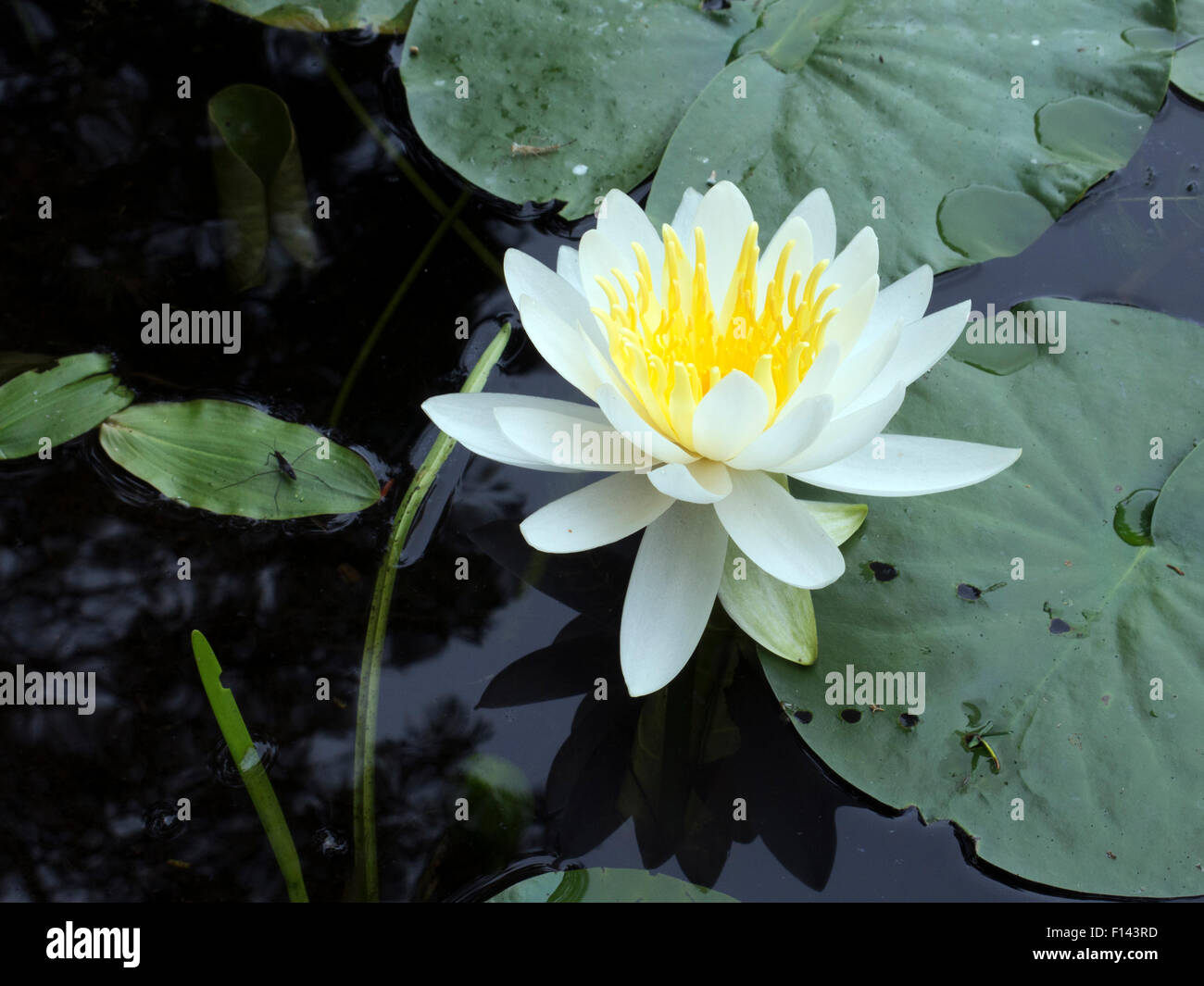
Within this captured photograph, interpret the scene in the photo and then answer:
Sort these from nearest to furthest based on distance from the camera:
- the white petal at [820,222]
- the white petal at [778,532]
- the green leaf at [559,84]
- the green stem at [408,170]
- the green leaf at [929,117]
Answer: the white petal at [778,532]
the white petal at [820,222]
the green leaf at [929,117]
the green leaf at [559,84]
the green stem at [408,170]

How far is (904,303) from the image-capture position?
193 cm

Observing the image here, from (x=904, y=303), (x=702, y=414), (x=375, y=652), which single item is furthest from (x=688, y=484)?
(x=375, y=652)

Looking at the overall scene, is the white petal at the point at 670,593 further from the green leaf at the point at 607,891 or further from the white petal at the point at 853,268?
the white petal at the point at 853,268

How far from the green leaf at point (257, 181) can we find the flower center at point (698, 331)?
50.2 inches

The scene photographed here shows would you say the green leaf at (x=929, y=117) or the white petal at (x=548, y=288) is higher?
the green leaf at (x=929, y=117)

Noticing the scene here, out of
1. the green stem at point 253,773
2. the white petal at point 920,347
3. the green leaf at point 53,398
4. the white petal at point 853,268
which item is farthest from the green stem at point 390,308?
the white petal at point 920,347

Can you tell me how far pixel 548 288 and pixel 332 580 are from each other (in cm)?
87

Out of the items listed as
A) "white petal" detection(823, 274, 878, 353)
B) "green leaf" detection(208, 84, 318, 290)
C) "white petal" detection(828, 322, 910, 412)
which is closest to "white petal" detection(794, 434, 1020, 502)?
"white petal" detection(828, 322, 910, 412)

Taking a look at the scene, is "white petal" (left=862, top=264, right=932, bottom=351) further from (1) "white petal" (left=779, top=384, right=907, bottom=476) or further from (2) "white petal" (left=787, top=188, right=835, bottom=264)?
(1) "white petal" (left=779, top=384, right=907, bottom=476)

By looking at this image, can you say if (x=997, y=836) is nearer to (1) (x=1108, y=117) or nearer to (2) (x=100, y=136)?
(1) (x=1108, y=117)

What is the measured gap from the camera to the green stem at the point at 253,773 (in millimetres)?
1640

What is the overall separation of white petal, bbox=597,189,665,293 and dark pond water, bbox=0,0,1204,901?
55 cm

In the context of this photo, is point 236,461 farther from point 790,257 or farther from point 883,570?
point 883,570
